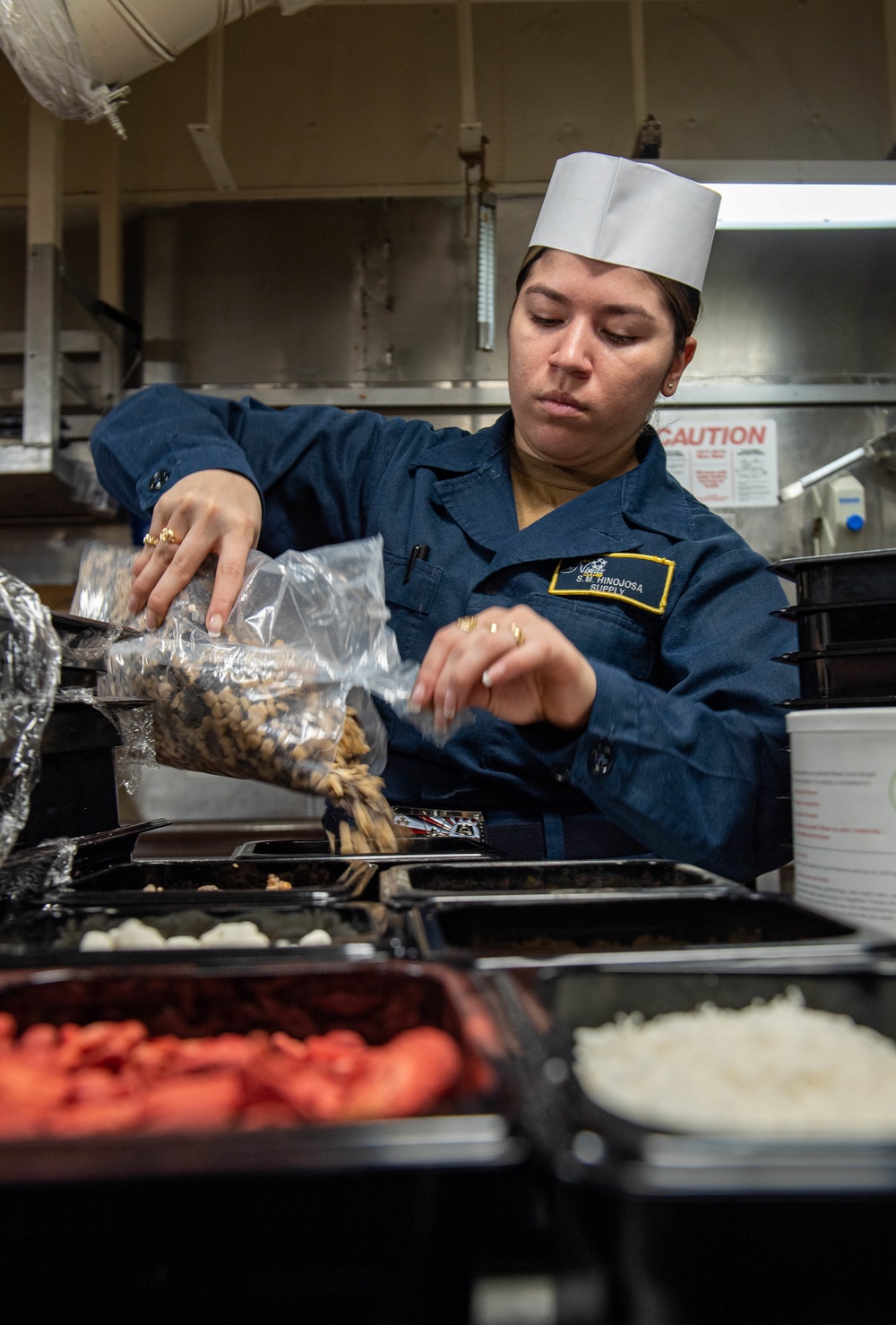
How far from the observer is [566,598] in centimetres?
154

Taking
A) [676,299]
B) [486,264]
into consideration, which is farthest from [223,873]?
[486,264]

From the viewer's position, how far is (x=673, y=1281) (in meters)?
0.41

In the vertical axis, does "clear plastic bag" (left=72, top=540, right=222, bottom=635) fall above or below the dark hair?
below

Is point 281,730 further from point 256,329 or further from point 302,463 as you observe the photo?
point 256,329

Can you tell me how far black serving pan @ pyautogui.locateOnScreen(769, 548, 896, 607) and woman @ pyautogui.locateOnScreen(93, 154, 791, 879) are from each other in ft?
0.90

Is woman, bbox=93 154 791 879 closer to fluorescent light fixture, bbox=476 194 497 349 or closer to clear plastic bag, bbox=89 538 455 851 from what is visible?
clear plastic bag, bbox=89 538 455 851

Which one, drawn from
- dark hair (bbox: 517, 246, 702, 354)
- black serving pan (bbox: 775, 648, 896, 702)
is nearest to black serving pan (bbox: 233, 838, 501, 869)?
black serving pan (bbox: 775, 648, 896, 702)

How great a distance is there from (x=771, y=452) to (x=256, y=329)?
1773 millimetres

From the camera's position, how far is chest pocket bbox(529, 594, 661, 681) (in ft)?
4.94

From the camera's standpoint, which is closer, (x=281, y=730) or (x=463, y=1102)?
(x=463, y=1102)

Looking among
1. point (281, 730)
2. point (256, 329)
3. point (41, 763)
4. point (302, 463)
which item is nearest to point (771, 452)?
point (256, 329)

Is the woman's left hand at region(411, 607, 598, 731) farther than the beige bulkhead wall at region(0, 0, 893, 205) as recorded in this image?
No

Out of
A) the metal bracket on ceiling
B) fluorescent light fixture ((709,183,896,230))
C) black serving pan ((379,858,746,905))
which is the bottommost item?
black serving pan ((379,858,746,905))

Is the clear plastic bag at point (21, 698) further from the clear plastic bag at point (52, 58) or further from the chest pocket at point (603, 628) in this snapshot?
the clear plastic bag at point (52, 58)
